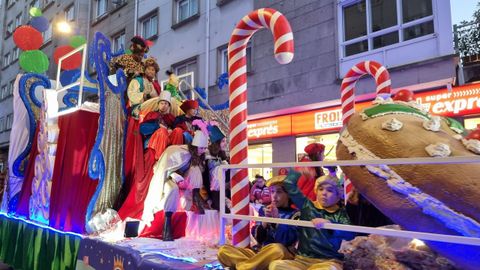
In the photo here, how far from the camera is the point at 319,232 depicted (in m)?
2.08

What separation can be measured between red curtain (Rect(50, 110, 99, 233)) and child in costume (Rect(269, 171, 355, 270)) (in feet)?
9.80

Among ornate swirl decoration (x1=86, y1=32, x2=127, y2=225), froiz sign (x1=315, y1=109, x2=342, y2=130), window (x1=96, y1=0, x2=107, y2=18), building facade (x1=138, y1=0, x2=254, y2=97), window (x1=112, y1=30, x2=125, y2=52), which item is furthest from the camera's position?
window (x1=96, y1=0, x2=107, y2=18)

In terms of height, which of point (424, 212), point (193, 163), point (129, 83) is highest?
point (129, 83)

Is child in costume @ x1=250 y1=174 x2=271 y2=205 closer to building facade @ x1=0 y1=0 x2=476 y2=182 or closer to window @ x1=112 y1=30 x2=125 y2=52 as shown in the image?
building facade @ x1=0 y1=0 x2=476 y2=182

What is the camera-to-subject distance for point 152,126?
4.09 m

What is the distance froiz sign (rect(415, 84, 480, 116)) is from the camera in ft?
22.5

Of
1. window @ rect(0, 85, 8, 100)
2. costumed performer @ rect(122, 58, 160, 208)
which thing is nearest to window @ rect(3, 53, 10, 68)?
window @ rect(0, 85, 8, 100)

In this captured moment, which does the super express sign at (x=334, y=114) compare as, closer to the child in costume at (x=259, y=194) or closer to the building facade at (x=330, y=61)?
the building facade at (x=330, y=61)

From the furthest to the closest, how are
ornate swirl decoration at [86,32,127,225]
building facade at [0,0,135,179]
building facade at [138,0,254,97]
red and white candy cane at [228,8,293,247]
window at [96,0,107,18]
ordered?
window at [96,0,107,18], building facade at [0,0,135,179], building facade at [138,0,254,97], ornate swirl decoration at [86,32,127,225], red and white candy cane at [228,8,293,247]

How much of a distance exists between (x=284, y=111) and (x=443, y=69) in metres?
3.86

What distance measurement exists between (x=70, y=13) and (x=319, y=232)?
65.8 ft

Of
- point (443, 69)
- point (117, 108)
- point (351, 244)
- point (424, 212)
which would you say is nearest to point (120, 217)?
point (117, 108)

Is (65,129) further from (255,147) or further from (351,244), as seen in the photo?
(255,147)

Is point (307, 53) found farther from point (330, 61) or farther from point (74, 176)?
point (74, 176)
